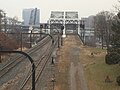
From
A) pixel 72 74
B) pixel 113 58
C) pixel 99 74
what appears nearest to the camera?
pixel 99 74

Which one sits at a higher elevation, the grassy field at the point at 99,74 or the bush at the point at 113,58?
the bush at the point at 113,58

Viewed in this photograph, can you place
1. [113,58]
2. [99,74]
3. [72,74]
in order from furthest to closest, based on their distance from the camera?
[113,58] < [72,74] < [99,74]

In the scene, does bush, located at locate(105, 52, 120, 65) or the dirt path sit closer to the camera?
the dirt path

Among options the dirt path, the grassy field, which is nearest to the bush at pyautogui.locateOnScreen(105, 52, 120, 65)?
the grassy field

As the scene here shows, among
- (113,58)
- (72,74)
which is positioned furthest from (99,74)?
(113,58)

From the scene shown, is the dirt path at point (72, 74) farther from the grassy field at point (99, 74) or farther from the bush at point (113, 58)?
the bush at point (113, 58)

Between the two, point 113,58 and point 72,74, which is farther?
point 113,58

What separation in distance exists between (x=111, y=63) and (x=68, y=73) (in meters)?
6.24

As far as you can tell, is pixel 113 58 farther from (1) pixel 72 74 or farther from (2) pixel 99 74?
(1) pixel 72 74

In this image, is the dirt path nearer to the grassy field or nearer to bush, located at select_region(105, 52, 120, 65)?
the grassy field

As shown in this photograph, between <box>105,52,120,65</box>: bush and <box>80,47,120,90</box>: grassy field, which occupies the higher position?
<box>105,52,120,65</box>: bush

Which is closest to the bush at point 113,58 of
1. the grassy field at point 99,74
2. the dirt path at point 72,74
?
the grassy field at point 99,74

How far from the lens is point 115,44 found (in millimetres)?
36219

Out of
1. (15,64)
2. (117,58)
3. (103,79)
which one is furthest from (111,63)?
(15,64)
